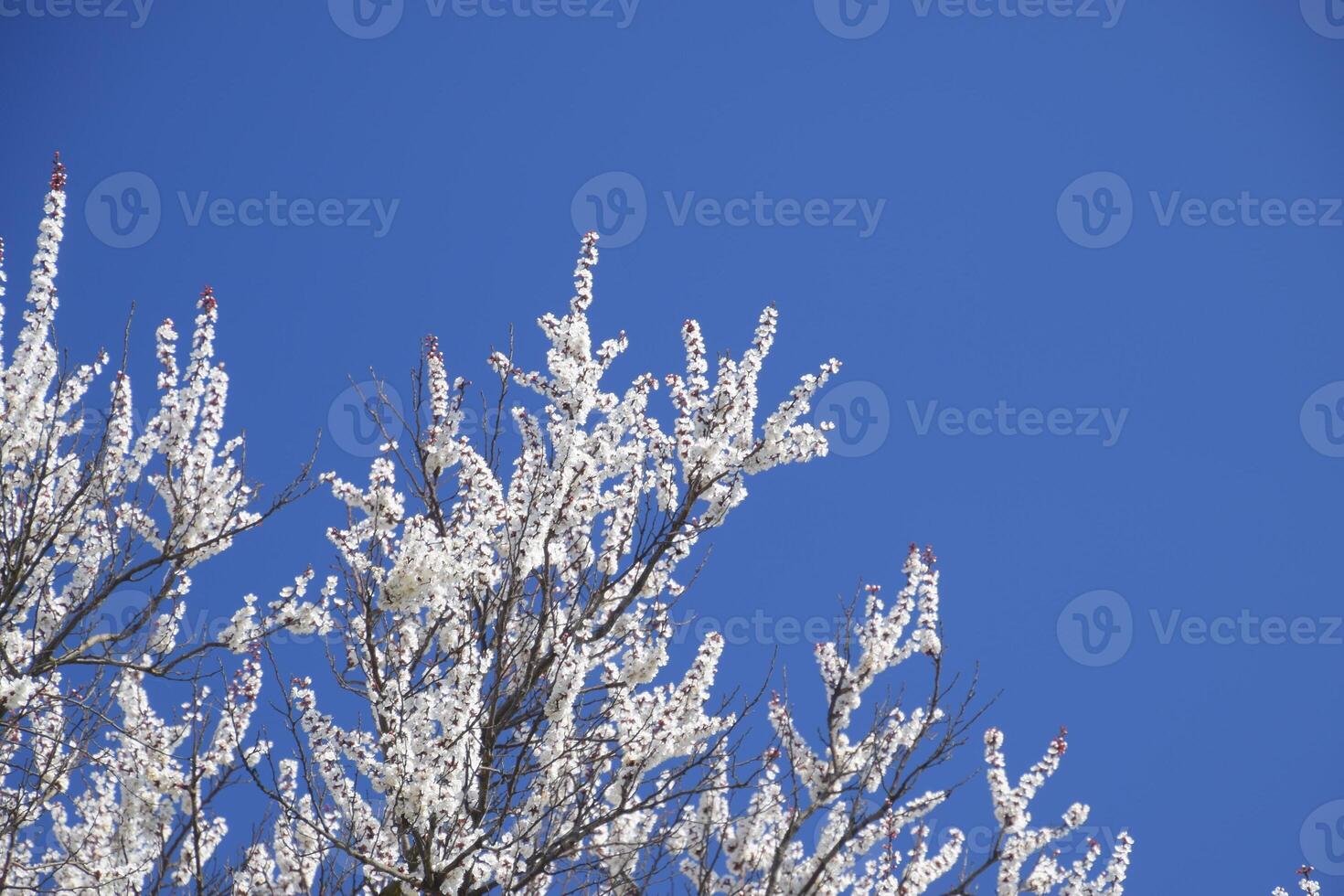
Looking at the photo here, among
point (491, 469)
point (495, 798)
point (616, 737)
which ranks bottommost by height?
point (495, 798)

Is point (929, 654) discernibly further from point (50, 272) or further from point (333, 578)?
point (50, 272)

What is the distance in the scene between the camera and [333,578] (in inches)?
250

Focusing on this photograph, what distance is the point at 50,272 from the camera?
239 inches

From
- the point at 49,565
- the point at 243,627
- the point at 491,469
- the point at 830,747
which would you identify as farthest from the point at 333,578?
the point at 830,747

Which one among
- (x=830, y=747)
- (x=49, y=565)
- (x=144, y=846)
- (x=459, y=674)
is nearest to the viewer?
(x=459, y=674)

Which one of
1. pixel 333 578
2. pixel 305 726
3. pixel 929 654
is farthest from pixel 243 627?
pixel 929 654

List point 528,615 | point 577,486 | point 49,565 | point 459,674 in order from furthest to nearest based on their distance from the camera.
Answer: point 49,565
point 577,486
point 528,615
point 459,674

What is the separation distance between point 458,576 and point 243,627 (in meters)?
1.41

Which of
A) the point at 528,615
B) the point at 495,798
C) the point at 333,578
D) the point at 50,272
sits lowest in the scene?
the point at 495,798

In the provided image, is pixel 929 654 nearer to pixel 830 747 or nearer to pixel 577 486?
pixel 830 747

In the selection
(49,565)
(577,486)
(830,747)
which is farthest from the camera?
(830,747)

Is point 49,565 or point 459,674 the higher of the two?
point 49,565

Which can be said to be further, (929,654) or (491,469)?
(929,654)

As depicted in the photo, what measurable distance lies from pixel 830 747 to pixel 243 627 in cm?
439
